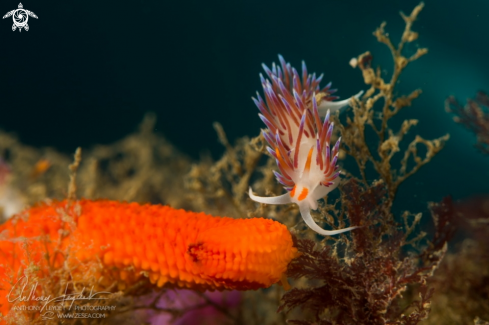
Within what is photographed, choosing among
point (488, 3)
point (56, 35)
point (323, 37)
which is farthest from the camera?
point (56, 35)

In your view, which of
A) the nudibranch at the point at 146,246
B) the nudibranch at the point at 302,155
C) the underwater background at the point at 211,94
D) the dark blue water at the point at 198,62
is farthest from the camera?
the dark blue water at the point at 198,62

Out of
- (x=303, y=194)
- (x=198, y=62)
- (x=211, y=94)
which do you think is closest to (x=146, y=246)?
(x=303, y=194)

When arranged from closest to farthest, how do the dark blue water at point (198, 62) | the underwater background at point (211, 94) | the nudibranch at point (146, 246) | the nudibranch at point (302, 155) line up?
the nudibranch at point (146, 246), the nudibranch at point (302, 155), the underwater background at point (211, 94), the dark blue water at point (198, 62)

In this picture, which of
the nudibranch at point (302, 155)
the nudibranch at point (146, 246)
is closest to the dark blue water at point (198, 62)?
the nudibranch at point (302, 155)

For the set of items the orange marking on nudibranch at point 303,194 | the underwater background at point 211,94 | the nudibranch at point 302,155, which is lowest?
the orange marking on nudibranch at point 303,194

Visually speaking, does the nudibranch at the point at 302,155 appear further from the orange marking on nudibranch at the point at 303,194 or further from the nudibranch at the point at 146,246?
the nudibranch at the point at 146,246

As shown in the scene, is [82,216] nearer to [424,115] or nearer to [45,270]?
[45,270]

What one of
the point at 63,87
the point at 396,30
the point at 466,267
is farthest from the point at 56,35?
the point at 466,267
